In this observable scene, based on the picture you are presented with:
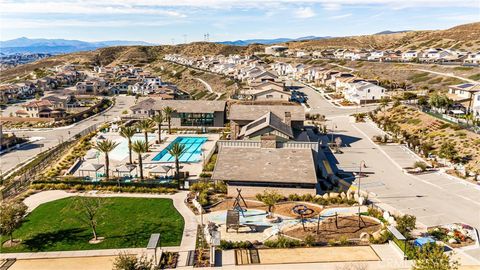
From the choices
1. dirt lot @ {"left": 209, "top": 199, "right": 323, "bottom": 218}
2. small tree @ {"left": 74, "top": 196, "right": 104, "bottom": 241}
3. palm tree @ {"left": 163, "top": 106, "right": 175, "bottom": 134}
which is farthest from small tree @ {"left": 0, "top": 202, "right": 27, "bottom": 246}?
palm tree @ {"left": 163, "top": 106, "right": 175, "bottom": 134}

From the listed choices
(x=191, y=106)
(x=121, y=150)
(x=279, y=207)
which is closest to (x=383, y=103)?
(x=191, y=106)

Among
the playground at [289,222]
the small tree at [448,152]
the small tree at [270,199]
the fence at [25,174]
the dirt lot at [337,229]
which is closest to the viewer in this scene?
the dirt lot at [337,229]

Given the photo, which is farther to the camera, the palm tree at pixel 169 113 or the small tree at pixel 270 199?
the palm tree at pixel 169 113

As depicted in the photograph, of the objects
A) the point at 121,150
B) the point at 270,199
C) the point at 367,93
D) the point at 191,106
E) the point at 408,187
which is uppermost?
the point at 367,93

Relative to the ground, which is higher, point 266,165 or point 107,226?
point 266,165

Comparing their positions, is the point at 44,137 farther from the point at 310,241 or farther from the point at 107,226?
the point at 310,241

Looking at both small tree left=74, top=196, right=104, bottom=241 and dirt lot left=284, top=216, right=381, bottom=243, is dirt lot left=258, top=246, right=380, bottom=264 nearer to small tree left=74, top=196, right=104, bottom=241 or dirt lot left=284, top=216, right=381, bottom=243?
dirt lot left=284, top=216, right=381, bottom=243

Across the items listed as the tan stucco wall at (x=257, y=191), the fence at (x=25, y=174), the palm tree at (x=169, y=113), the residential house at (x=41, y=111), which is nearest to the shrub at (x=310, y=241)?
the tan stucco wall at (x=257, y=191)

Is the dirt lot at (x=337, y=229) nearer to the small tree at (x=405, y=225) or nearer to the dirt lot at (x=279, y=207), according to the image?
the small tree at (x=405, y=225)
